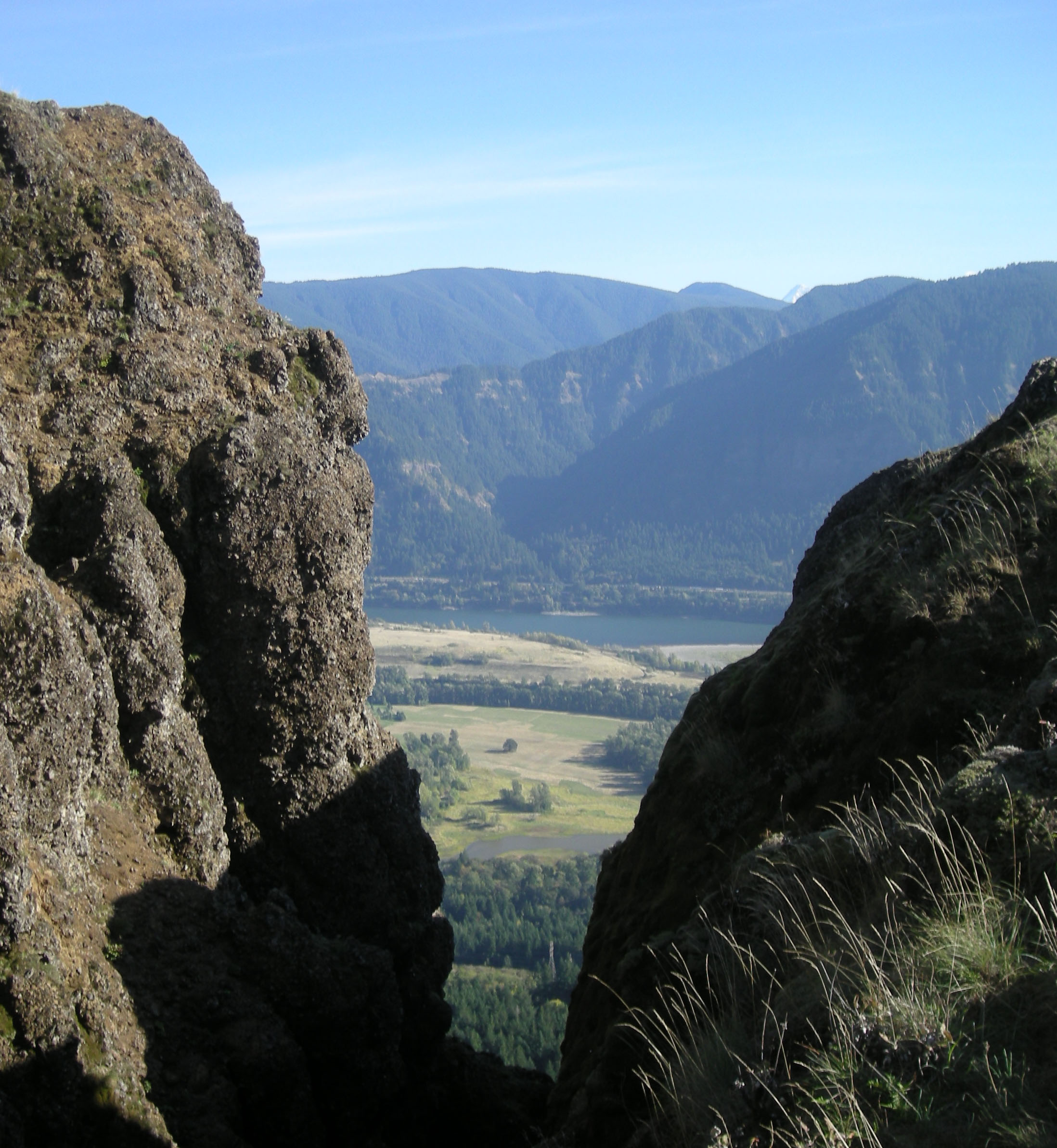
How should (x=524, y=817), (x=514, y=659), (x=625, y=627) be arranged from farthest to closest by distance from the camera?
(x=625, y=627) → (x=514, y=659) → (x=524, y=817)

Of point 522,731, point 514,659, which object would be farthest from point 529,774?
point 514,659

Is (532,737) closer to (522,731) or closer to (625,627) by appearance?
(522,731)

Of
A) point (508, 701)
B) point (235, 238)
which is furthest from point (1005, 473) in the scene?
point (508, 701)

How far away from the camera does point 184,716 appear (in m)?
12.2

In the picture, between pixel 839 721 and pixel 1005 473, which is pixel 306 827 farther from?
pixel 1005 473

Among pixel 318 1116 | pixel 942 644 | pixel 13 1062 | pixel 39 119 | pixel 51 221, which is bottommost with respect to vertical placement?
pixel 318 1116

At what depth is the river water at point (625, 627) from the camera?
166875 millimetres

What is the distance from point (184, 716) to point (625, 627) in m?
174

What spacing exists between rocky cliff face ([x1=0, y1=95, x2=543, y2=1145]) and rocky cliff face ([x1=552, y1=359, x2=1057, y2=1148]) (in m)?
2.52

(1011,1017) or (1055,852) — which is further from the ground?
(1055,852)

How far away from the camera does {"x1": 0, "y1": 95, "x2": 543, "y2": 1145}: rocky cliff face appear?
31.3 ft

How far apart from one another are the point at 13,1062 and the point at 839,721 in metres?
7.62

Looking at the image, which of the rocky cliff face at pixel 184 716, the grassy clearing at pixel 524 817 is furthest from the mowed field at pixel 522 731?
the rocky cliff face at pixel 184 716

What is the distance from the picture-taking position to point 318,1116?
11.1m
